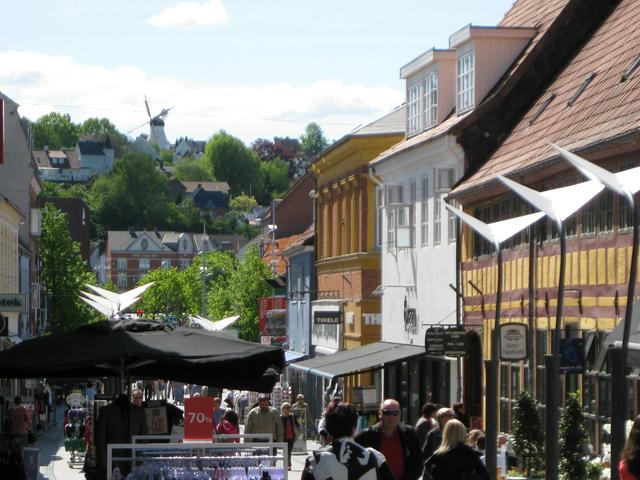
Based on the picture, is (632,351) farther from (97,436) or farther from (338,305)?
(338,305)

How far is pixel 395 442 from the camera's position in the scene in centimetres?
1355

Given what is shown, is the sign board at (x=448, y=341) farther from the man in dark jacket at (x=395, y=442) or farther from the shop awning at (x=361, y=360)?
the man in dark jacket at (x=395, y=442)

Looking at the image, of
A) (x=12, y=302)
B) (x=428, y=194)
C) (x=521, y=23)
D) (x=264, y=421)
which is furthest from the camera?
(x=428, y=194)

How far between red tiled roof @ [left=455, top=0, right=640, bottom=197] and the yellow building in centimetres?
1310

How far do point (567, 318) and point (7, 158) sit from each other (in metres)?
60.3

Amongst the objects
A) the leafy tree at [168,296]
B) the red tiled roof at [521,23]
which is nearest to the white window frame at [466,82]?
the red tiled roof at [521,23]

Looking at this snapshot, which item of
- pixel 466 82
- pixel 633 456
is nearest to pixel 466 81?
pixel 466 82

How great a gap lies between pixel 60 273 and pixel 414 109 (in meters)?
61.7

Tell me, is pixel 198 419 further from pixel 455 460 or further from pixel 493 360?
pixel 493 360

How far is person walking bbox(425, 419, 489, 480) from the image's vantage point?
12.6 meters

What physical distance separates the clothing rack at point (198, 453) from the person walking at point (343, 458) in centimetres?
233

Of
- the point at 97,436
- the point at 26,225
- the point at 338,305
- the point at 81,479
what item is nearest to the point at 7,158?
the point at 26,225

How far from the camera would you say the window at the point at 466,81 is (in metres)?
33.1

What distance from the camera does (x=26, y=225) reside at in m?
87.4
